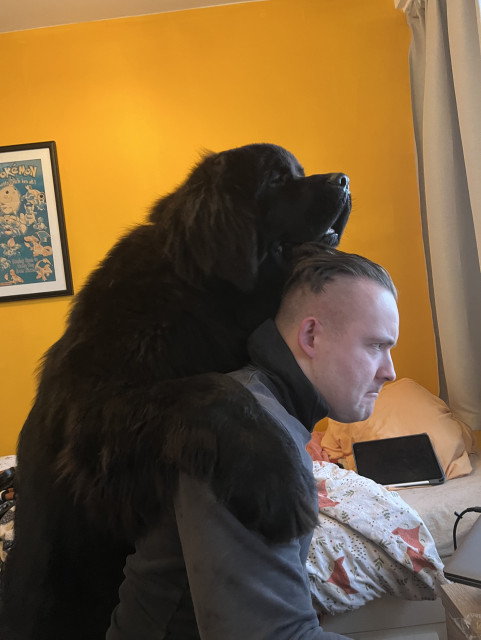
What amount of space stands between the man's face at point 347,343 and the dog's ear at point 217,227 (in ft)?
0.46

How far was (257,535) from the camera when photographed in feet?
2.05

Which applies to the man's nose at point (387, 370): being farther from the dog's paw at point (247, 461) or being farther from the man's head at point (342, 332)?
the dog's paw at point (247, 461)

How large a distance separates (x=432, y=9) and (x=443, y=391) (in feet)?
5.54

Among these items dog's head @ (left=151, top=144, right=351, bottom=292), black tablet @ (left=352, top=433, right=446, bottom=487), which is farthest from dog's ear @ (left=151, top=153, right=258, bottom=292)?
black tablet @ (left=352, top=433, right=446, bottom=487)

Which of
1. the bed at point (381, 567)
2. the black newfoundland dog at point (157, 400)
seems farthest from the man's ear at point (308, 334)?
the bed at point (381, 567)

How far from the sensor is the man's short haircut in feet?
2.67

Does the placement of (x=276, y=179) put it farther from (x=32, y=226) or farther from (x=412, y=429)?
(x=32, y=226)

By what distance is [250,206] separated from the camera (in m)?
0.93

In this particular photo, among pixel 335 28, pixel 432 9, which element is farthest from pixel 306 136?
pixel 432 9

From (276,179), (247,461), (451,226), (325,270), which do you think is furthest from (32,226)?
(247,461)

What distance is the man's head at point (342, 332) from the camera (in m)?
0.79

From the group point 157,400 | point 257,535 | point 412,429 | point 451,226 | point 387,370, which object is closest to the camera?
point 257,535

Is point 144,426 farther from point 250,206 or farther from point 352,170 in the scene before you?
point 352,170

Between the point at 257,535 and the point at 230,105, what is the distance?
2589mm
